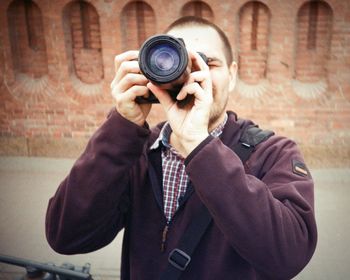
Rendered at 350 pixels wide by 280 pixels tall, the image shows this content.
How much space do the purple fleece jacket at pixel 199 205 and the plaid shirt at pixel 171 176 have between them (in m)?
0.03

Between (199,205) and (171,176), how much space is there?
0.17 metres

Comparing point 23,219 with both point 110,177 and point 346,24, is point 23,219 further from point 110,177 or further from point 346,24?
point 346,24

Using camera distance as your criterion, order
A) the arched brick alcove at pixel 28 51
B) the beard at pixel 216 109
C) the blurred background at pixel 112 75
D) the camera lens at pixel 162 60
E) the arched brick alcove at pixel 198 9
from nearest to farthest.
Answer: the camera lens at pixel 162 60 → the beard at pixel 216 109 → the blurred background at pixel 112 75 → the arched brick alcove at pixel 198 9 → the arched brick alcove at pixel 28 51

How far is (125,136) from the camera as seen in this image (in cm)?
117

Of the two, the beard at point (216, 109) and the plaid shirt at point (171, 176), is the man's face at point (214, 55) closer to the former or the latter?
the beard at point (216, 109)

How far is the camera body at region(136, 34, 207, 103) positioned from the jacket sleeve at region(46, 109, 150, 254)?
19 cm

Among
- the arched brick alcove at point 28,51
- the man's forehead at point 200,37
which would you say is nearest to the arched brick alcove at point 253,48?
the arched brick alcove at point 28,51

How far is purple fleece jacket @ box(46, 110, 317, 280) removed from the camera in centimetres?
102

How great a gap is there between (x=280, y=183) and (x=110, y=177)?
59cm

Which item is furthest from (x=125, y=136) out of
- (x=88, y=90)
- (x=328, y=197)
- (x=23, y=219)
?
(x=88, y=90)

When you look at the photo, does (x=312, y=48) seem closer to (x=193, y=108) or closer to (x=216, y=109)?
(x=216, y=109)

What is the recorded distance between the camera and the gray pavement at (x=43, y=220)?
9.32 feet

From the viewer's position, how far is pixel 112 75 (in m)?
4.36

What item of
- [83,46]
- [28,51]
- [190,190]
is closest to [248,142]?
[190,190]
